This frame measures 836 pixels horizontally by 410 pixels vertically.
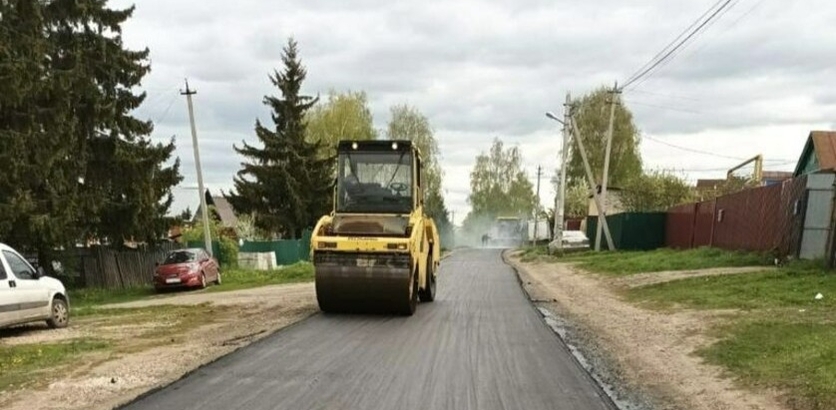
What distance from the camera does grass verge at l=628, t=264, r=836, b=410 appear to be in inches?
328

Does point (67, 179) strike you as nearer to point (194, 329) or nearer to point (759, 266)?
point (194, 329)

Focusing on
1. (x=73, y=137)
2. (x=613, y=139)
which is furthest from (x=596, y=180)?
(x=73, y=137)

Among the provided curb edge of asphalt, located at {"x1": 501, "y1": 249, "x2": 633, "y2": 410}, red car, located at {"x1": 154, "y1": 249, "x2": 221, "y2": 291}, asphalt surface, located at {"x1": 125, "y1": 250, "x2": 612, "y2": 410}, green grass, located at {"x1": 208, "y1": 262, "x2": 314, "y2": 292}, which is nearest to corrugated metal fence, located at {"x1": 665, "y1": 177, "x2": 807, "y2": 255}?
curb edge of asphalt, located at {"x1": 501, "y1": 249, "x2": 633, "y2": 410}

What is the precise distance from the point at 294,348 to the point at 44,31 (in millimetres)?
19703

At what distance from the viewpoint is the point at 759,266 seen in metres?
21.6

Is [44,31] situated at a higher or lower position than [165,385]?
higher

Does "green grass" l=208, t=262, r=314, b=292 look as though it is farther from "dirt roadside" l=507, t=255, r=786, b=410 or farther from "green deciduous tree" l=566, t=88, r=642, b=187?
"green deciduous tree" l=566, t=88, r=642, b=187

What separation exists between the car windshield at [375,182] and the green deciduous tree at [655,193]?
45.8 metres

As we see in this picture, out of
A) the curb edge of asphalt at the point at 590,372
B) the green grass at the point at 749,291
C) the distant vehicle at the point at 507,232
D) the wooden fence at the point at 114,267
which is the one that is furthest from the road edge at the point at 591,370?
the distant vehicle at the point at 507,232

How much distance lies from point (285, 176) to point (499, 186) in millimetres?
72179

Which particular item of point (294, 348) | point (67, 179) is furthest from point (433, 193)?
point (294, 348)

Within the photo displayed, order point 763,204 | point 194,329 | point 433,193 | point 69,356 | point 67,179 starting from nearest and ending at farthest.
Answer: point 69,356
point 194,329
point 763,204
point 67,179
point 433,193

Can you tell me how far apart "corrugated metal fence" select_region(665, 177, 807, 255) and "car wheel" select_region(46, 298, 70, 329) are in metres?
18.1

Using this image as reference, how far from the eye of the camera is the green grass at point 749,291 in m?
14.8
